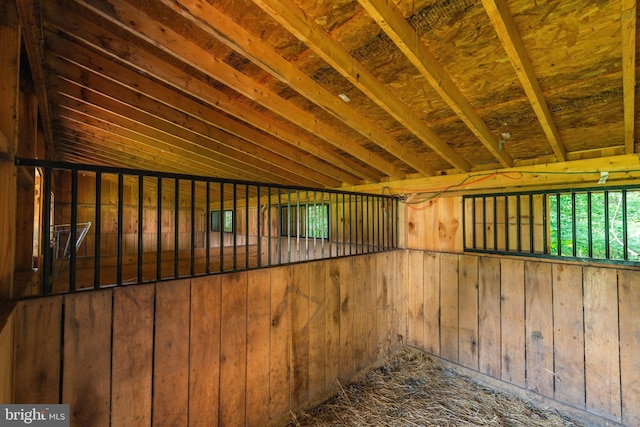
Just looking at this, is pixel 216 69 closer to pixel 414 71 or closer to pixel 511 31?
pixel 414 71

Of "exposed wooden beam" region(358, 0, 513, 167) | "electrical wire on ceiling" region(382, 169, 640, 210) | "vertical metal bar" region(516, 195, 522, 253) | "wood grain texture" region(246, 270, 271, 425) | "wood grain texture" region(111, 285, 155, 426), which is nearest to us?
"exposed wooden beam" region(358, 0, 513, 167)

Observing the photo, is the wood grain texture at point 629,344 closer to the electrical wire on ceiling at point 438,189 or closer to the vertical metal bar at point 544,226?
the vertical metal bar at point 544,226

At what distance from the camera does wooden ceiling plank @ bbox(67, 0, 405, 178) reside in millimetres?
1364

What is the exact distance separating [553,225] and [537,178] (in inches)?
19.5

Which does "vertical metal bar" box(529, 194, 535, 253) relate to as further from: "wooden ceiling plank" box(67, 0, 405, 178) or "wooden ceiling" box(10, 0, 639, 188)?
"wooden ceiling plank" box(67, 0, 405, 178)

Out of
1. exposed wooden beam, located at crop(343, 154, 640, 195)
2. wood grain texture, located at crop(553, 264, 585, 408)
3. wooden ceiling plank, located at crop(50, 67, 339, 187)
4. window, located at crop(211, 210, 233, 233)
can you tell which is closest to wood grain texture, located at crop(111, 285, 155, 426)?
wooden ceiling plank, located at crop(50, 67, 339, 187)

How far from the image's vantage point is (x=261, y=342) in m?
1.91

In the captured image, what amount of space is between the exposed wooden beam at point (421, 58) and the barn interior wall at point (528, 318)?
4.19 feet

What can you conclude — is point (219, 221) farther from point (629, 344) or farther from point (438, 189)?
point (629, 344)

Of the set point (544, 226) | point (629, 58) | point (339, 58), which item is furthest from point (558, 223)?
point (339, 58)

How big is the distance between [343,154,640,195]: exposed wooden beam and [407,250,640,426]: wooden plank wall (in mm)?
717

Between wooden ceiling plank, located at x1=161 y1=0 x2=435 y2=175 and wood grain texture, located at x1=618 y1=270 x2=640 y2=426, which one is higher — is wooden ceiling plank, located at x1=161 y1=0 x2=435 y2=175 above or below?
above

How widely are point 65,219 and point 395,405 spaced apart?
7601 millimetres

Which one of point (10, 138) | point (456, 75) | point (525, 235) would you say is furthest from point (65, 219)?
point (525, 235)
